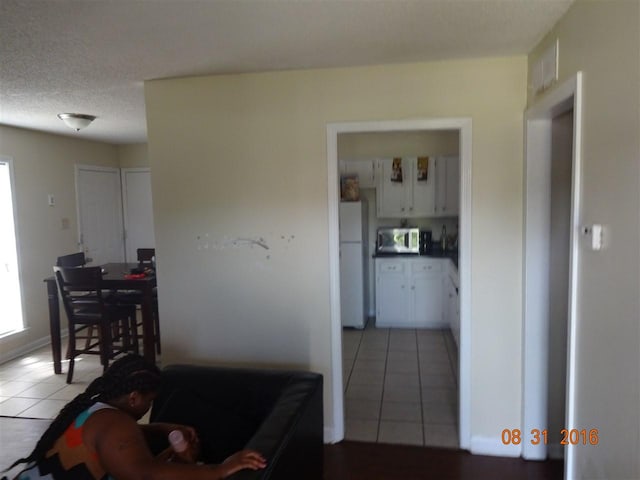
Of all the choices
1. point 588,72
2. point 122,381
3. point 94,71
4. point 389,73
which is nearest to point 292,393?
point 122,381

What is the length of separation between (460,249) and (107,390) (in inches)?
79.0

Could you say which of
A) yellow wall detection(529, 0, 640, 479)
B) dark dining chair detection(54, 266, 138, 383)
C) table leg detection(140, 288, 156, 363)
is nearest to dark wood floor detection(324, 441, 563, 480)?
yellow wall detection(529, 0, 640, 479)

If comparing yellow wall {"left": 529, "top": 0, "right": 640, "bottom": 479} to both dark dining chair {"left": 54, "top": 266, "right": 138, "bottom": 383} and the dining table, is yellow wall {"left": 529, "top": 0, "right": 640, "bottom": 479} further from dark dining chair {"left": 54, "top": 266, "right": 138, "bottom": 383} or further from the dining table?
dark dining chair {"left": 54, "top": 266, "right": 138, "bottom": 383}

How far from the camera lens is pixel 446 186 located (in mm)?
5180

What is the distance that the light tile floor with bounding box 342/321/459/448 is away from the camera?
3.06 meters

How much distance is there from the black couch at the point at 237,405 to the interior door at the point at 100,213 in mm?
4132

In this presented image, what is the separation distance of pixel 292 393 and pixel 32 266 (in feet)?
Answer: 13.7

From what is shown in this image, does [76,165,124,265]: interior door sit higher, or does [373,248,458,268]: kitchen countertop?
[76,165,124,265]: interior door

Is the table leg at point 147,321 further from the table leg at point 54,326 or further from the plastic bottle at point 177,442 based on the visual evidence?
the plastic bottle at point 177,442

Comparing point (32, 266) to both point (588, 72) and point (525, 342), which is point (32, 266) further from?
point (588, 72)

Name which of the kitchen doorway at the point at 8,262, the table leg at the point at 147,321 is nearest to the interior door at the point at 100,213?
the kitchen doorway at the point at 8,262

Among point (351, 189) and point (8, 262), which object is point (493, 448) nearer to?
point (351, 189)

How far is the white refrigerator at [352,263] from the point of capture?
519 cm

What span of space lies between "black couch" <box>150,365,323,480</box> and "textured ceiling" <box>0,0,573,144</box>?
1.57 meters
